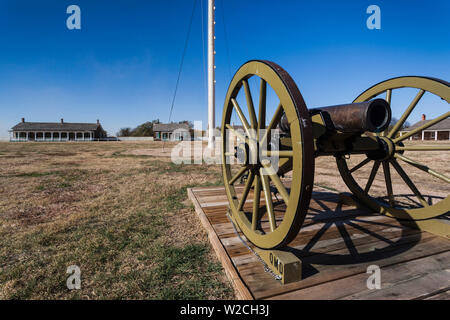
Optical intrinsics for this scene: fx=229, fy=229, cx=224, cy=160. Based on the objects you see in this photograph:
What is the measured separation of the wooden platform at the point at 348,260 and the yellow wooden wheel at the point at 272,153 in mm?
270

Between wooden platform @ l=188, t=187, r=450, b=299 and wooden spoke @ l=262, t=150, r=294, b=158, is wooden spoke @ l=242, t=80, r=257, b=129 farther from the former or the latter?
wooden platform @ l=188, t=187, r=450, b=299

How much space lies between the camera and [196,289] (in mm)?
1877

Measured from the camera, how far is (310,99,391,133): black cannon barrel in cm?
179

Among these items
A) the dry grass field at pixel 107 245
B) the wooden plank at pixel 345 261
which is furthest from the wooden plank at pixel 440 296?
the dry grass field at pixel 107 245

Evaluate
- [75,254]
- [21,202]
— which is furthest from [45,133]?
[75,254]

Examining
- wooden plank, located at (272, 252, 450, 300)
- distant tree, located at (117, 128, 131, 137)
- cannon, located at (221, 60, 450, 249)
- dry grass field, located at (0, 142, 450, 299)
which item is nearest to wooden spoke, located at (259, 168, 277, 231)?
cannon, located at (221, 60, 450, 249)

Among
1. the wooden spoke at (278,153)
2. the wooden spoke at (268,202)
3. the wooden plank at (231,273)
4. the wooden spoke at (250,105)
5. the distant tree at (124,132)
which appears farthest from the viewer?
the distant tree at (124,132)

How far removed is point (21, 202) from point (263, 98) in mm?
5011

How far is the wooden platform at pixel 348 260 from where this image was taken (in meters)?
1.55

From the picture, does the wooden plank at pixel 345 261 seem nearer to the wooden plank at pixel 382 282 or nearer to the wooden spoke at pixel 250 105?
the wooden plank at pixel 382 282

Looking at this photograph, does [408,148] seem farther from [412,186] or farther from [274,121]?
[274,121]

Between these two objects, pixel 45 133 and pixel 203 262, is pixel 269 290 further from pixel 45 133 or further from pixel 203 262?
pixel 45 133

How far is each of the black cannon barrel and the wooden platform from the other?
1091 millimetres
